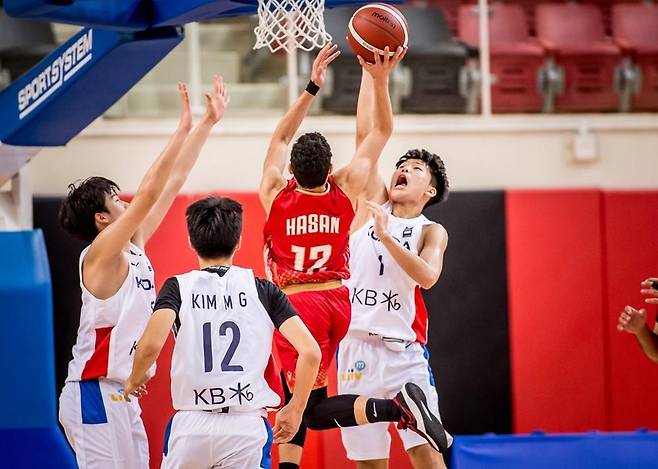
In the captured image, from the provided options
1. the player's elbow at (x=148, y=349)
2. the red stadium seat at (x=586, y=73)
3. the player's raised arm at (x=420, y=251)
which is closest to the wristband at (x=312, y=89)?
the player's raised arm at (x=420, y=251)

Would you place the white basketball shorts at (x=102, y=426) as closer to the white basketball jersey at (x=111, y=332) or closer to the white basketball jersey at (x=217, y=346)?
the white basketball jersey at (x=111, y=332)

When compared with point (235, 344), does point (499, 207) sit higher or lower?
higher

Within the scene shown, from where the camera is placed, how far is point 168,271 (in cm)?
819

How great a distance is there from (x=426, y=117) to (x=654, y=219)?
1.85 meters

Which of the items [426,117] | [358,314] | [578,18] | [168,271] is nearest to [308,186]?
[358,314]

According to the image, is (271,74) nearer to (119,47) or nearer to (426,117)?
(426,117)

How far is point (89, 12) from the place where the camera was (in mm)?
5156

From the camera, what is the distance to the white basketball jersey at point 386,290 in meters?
6.82

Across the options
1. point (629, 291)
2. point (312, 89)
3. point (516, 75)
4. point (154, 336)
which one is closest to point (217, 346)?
point (154, 336)

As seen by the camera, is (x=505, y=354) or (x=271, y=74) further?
(x=271, y=74)

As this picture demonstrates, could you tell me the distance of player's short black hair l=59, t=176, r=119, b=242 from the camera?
5930mm

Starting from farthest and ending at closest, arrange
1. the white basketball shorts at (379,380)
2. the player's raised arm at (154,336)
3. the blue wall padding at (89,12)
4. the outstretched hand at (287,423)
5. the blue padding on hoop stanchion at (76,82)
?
1. the white basketball shorts at (379,380)
2. the blue padding on hoop stanchion at (76,82)
3. the blue wall padding at (89,12)
4. the outstretched hand at (287,423)
5. the player's raised arm at (154,336)

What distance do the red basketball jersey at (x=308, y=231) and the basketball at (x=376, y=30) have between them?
771 mm

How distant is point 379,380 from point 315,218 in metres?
1.15
